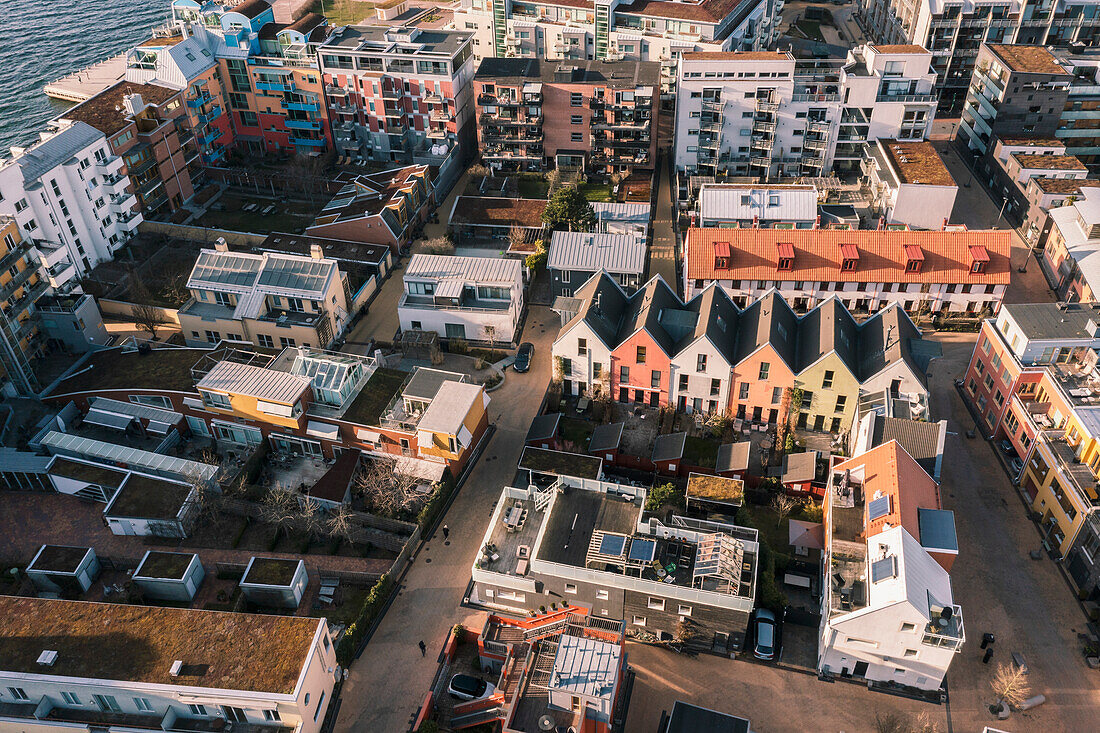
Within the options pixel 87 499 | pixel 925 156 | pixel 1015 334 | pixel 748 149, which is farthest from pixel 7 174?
pixel 925 156

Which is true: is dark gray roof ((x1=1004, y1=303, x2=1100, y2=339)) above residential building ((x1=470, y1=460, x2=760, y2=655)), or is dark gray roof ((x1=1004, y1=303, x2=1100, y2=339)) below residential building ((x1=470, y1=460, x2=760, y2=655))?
above

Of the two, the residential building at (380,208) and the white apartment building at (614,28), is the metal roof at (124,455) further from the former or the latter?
the white apartment building at (614,28)

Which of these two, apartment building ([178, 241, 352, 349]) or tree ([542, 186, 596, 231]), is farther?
tree ([542, 186, 596, 231])

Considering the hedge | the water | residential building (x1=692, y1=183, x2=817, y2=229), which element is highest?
the water

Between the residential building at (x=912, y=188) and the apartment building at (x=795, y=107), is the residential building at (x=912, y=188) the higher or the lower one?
the lower one

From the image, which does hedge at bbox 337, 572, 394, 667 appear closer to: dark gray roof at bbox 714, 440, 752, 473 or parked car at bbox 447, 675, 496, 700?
parked car at bbox 447, 675, 496, 700

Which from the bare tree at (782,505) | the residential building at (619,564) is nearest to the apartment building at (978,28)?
the bare tree at (782,505)

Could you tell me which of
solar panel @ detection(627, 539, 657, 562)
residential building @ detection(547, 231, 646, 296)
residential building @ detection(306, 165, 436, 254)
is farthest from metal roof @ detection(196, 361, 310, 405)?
solar panel @ detection(627, 539, 657, 562)

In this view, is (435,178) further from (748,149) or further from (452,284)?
(748,149)
